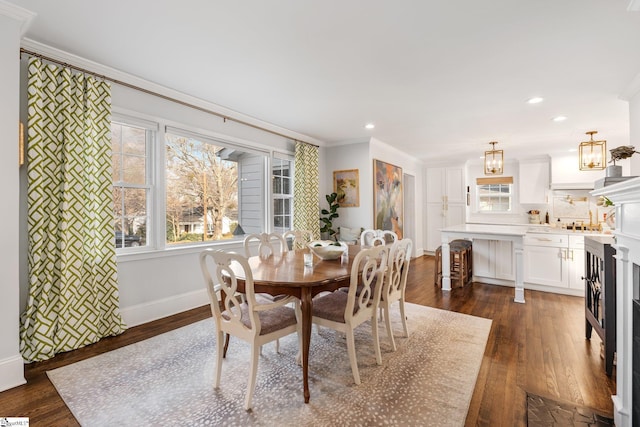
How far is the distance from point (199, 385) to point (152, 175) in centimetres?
223

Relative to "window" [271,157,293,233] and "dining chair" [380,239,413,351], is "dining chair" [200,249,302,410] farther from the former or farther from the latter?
"window" [271,157,293,233]

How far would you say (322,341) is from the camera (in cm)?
270

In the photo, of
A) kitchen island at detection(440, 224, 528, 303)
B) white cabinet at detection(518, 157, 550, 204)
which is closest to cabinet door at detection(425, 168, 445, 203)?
white cabinet at detection(518, 157, 550, 204)

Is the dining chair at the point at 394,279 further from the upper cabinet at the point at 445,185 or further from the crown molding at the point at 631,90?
the upper cabinet at the point at 445,185

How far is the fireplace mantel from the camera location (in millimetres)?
1382

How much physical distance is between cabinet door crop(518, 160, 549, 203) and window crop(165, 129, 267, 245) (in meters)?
5.57

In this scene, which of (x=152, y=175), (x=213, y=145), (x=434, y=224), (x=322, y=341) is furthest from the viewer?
(x=434, y=224)

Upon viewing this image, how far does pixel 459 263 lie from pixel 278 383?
11.4 ft

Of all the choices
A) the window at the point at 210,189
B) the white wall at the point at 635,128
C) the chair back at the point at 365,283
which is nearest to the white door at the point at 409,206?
the window at the point at 210,189

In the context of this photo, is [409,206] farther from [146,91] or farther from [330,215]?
[146,91]

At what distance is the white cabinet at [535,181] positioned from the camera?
627cm

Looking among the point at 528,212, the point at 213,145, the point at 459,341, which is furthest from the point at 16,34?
the point at 528,212

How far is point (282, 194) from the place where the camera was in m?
4.92

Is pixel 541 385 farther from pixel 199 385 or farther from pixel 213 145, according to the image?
pixel 213 145
